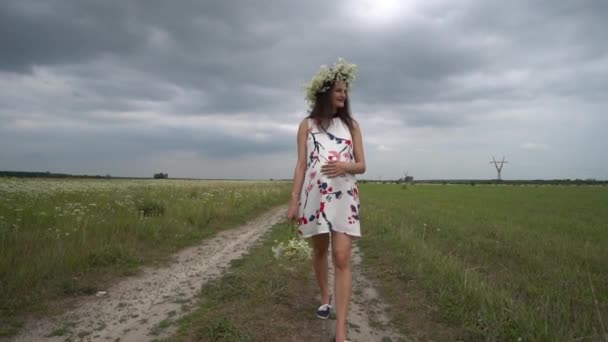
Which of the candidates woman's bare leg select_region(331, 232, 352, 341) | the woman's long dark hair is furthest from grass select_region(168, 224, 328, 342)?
the woman's long dark hair

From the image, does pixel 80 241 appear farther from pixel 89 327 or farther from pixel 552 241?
pixel 552 241

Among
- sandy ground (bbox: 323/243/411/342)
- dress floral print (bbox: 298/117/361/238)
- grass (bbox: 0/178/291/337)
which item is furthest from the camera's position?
grass (bbox: 0/178/291/337)

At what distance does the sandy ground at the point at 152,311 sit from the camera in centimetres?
337

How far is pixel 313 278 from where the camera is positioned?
5371 millimetres

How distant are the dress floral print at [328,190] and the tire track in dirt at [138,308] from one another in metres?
1.75

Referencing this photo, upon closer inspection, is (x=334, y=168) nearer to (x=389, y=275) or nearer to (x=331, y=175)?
(x=331, y=175)

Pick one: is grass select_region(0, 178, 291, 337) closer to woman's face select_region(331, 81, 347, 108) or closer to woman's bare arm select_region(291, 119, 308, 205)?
woman's bare arm select_region(291, 119, 308, 205)

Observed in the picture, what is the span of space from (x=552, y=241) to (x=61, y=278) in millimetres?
9845

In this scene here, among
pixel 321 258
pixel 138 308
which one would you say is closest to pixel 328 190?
pixel 321 258

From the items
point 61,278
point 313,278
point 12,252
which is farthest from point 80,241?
point 313,278

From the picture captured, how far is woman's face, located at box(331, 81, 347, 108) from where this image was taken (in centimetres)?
346

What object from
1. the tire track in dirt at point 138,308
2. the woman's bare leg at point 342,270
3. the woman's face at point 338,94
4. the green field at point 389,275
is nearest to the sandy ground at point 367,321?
the green field at point 389,275

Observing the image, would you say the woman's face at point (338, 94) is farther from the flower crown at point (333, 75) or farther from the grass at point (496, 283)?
the grass at point (496, 283)

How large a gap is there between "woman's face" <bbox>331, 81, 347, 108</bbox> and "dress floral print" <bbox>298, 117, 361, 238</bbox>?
158 mm
